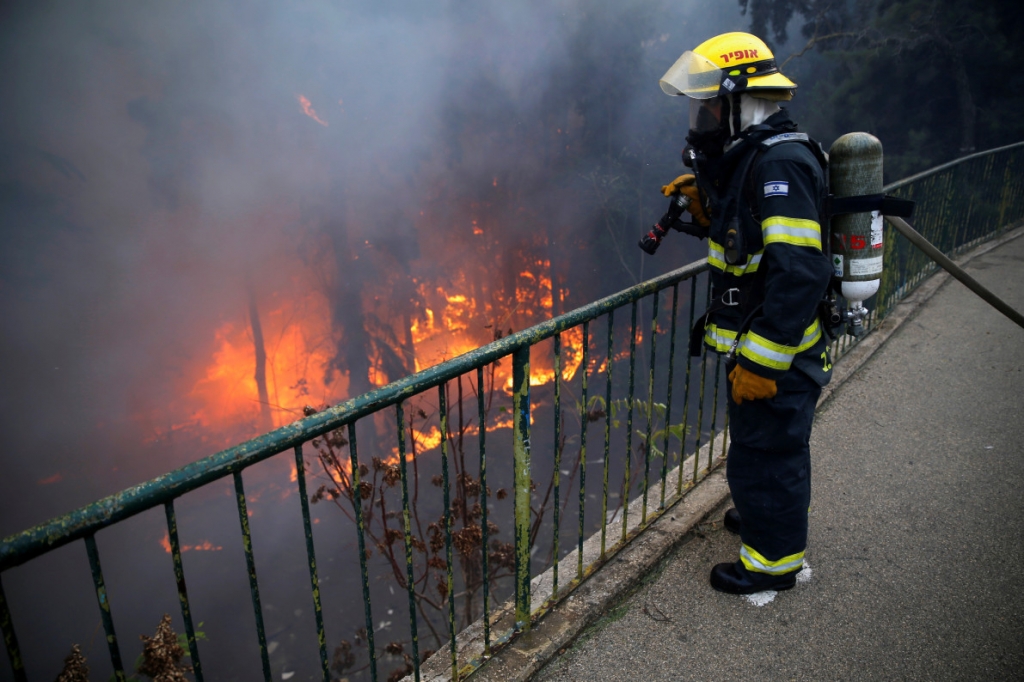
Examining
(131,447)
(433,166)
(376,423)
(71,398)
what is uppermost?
(433,166)

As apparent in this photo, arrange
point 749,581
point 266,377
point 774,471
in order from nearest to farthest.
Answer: point 774,471
point 749,581
point 266,377

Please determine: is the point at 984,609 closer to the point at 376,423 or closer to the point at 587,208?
the point at 376,423

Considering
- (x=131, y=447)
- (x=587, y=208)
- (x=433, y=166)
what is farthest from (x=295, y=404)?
(x=587, y=208)

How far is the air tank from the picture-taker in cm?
199

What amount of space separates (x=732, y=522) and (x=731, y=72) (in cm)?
178

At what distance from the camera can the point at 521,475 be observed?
201cm

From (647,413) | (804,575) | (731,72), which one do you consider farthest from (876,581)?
(731,72)

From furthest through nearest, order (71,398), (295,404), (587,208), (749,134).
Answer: (587,208) → (295,404) → (71,398) → (749,134)

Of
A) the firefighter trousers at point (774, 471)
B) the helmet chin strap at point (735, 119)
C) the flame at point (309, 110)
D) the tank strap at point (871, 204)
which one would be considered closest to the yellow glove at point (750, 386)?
the firefighter trousers at point (774, 471)

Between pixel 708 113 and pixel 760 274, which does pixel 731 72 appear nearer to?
pixel 708 113

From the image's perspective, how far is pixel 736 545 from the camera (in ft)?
8.23

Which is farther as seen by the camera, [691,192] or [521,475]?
[691,192]

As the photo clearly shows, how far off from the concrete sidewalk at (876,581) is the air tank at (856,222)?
109 centimetres

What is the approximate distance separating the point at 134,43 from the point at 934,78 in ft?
63.6
